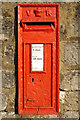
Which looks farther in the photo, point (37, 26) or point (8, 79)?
point (8, 79)

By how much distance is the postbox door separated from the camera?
1406mm

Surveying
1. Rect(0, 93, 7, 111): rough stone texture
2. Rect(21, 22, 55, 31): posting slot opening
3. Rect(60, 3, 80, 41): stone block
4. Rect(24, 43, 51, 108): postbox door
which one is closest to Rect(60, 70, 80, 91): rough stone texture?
Rect(24, 43, 51, 108): postbox door

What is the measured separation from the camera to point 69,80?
1.49 meters

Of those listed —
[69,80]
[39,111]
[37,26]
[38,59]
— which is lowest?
[39,111]

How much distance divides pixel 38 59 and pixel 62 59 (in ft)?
0.79

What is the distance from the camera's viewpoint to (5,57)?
1494 mm

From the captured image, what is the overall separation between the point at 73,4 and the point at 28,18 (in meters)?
0.46

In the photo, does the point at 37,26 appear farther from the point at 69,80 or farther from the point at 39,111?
the point at 39,111

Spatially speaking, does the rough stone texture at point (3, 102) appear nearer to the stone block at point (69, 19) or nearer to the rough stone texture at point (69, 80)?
the rough stone texture at point (69, 80)

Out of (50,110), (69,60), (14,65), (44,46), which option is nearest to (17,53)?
(14,65)

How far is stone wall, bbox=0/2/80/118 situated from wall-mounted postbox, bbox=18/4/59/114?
0.28ft

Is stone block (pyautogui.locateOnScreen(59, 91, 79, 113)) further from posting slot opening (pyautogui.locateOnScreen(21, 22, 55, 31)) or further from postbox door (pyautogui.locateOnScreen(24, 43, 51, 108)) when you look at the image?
posting slot opening (pyautogui.locateOnScreen(21, 22, 55, 31))

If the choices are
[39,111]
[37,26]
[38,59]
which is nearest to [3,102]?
[39,111]

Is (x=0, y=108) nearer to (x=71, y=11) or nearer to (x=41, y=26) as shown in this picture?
(x=41, y=26)
